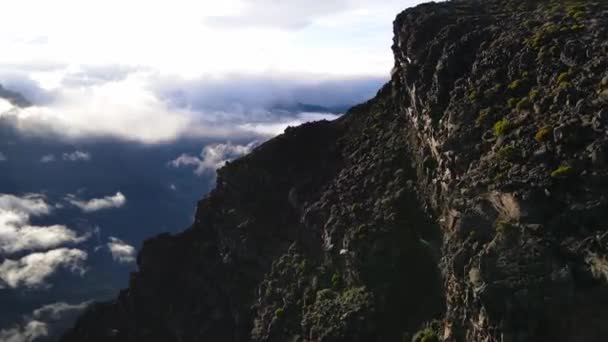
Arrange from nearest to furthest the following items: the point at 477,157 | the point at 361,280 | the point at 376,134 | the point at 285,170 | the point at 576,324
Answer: the point at 576,324 → the point at 477,157 → the point at 361,280 → the point at 376,134 → the point at 285,170

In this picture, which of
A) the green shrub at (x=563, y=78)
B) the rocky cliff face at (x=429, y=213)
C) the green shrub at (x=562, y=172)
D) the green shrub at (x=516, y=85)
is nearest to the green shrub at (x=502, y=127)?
the rocky cliff face at (x=429, y=213)

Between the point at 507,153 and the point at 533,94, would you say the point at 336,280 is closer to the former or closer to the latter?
the point at 507,153

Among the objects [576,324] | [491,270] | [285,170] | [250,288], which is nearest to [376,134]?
[285,170]

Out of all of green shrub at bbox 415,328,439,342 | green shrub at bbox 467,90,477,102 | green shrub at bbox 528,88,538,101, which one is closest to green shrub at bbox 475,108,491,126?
green shrub at bbox 467,90,477,102

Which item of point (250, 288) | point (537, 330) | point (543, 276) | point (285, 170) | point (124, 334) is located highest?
point (285, 170)

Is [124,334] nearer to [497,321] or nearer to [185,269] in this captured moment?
[185,269]

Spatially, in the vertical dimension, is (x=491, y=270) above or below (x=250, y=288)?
above
